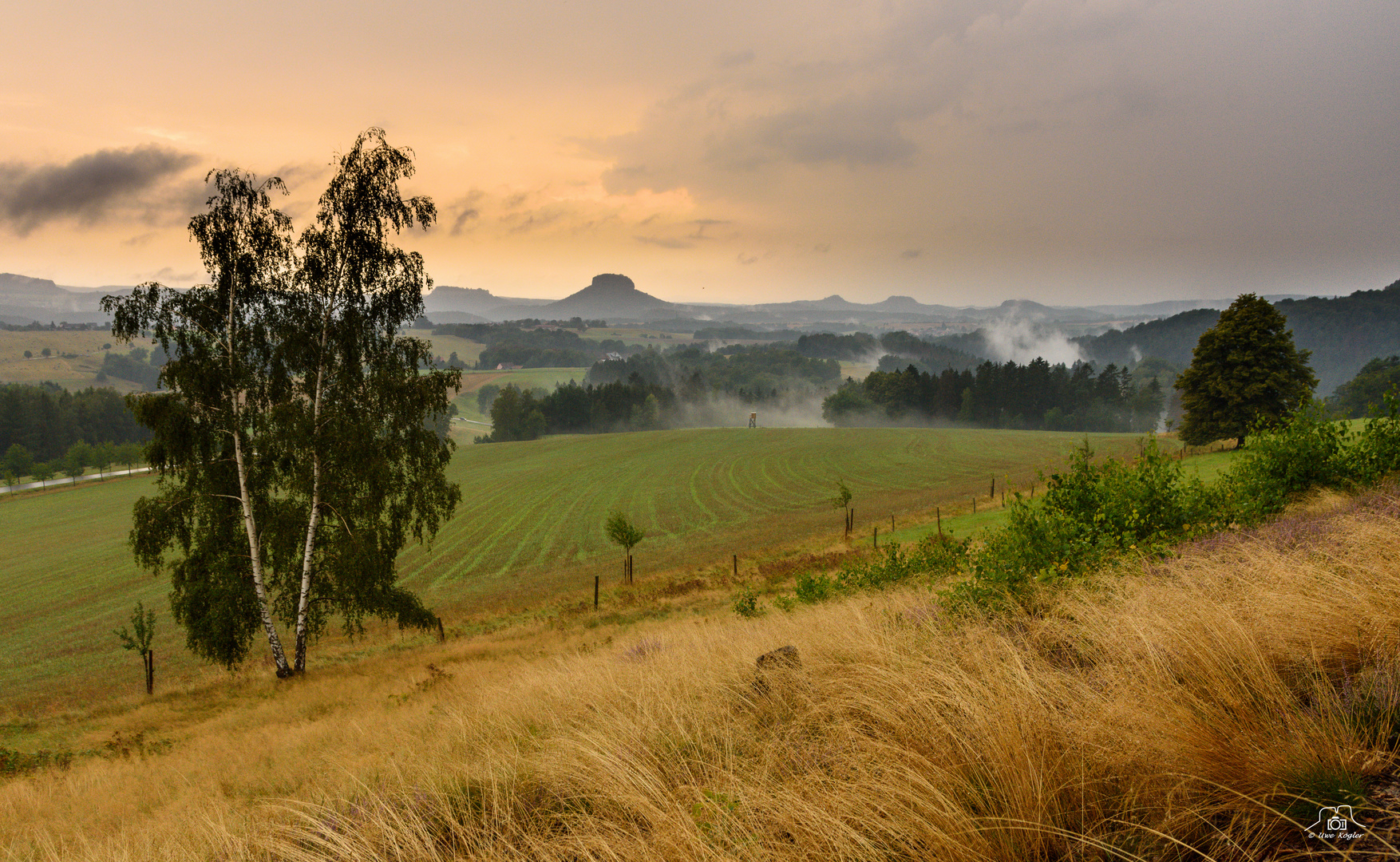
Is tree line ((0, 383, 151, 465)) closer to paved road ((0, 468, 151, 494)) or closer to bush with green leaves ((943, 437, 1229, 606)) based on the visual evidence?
paved road ((0, 468, 151, 494))

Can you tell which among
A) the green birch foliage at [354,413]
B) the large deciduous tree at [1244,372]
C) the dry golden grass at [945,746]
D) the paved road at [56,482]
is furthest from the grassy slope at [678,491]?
the paved road at [56,482]

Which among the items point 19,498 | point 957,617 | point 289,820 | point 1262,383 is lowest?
point 19,498

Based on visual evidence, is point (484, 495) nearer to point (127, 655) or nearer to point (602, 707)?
point (127, 655)

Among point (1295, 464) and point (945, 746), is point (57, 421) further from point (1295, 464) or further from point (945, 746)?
point (1295, 464)

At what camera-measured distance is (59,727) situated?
15.6 m

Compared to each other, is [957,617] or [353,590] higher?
[957,617]

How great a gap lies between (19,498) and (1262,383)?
5247 inches

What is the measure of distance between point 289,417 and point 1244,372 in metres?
54.5

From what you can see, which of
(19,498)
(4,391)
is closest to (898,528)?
(19,498)

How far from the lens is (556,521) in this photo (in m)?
51.6

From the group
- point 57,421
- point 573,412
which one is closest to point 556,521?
point 573,412

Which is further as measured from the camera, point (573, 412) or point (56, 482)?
point (573, 412)

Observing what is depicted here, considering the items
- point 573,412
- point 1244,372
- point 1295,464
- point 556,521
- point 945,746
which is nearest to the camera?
point 945,746

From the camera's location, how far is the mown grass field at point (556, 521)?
2900cm
